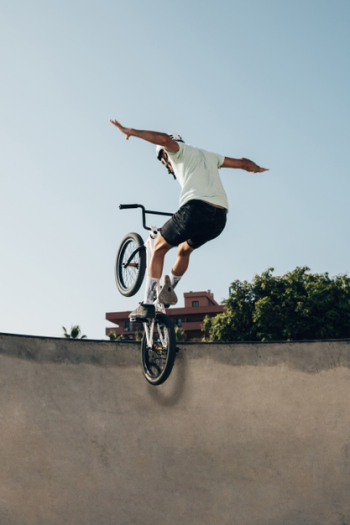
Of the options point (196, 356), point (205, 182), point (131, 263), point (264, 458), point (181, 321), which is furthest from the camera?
point (181, 321)

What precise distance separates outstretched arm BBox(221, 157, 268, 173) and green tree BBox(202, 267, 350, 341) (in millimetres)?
24278

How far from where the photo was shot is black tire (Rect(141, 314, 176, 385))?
7117 mm

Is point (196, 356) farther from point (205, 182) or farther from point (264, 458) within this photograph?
point (205, 182)

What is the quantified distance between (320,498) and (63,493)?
3759mm

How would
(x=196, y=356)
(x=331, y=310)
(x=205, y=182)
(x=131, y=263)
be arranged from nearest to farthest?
(x=205, y=182)
(x=131, y=263)
(x=196, y=356)
(x=331, y=310)

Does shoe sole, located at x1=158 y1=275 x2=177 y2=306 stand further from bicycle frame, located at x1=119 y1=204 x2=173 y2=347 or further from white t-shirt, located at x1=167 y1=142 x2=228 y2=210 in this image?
white t-shirt, located at x1=167 y1=142 x2=228 y2=210

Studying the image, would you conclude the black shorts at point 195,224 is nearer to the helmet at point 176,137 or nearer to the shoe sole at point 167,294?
the shoe sole at point 167,294

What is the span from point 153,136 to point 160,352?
2.81 m

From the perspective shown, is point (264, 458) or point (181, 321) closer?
point (264, 458)

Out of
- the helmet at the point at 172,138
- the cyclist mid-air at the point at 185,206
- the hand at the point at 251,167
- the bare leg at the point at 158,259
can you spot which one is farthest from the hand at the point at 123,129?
the hand at the point at 251,167

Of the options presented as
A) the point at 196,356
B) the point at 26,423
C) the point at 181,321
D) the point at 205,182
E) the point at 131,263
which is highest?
the point at 181,321

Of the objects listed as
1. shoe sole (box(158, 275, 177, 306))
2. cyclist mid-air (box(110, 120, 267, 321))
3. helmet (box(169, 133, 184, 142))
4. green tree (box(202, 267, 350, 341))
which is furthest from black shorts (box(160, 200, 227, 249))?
green tree (box(202, 267, 350, 341))

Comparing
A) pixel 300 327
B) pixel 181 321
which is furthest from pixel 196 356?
pixel 181 321

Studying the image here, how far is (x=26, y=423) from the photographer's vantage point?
8.67m
